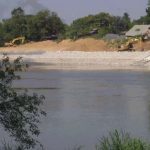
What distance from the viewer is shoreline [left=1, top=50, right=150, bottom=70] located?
215 ft

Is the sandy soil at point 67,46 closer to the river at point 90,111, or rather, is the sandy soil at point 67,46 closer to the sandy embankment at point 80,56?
the sandy embankment at point 80,56

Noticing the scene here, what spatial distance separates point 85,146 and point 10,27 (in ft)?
288

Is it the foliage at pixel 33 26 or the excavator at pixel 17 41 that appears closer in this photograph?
the excavator at pixel 17 41

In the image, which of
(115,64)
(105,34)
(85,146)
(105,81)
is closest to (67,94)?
(105,81)

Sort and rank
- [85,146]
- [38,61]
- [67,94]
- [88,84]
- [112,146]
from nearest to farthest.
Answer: [112,146]
[85,146]
[67,94]
[88,84]
[38,61]

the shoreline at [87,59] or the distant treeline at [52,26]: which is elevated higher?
the distant treeline at [52,26]

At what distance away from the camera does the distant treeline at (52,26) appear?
98456mm

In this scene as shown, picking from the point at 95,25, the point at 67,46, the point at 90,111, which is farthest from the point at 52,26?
the point at 90,111

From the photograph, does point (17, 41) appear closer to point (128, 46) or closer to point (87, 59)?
point (128, 46)

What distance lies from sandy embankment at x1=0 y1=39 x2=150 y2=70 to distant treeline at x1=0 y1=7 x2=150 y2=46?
253 inches

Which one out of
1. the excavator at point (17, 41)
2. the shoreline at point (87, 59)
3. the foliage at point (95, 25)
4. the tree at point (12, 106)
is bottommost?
the shoreline at point (87, 59)

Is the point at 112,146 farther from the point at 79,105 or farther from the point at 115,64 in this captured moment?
the point at 115,64

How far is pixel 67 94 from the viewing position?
3206cm

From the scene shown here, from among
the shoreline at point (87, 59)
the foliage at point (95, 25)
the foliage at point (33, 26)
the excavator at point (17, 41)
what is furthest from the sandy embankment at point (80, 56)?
the foliage at point (95, 25)
